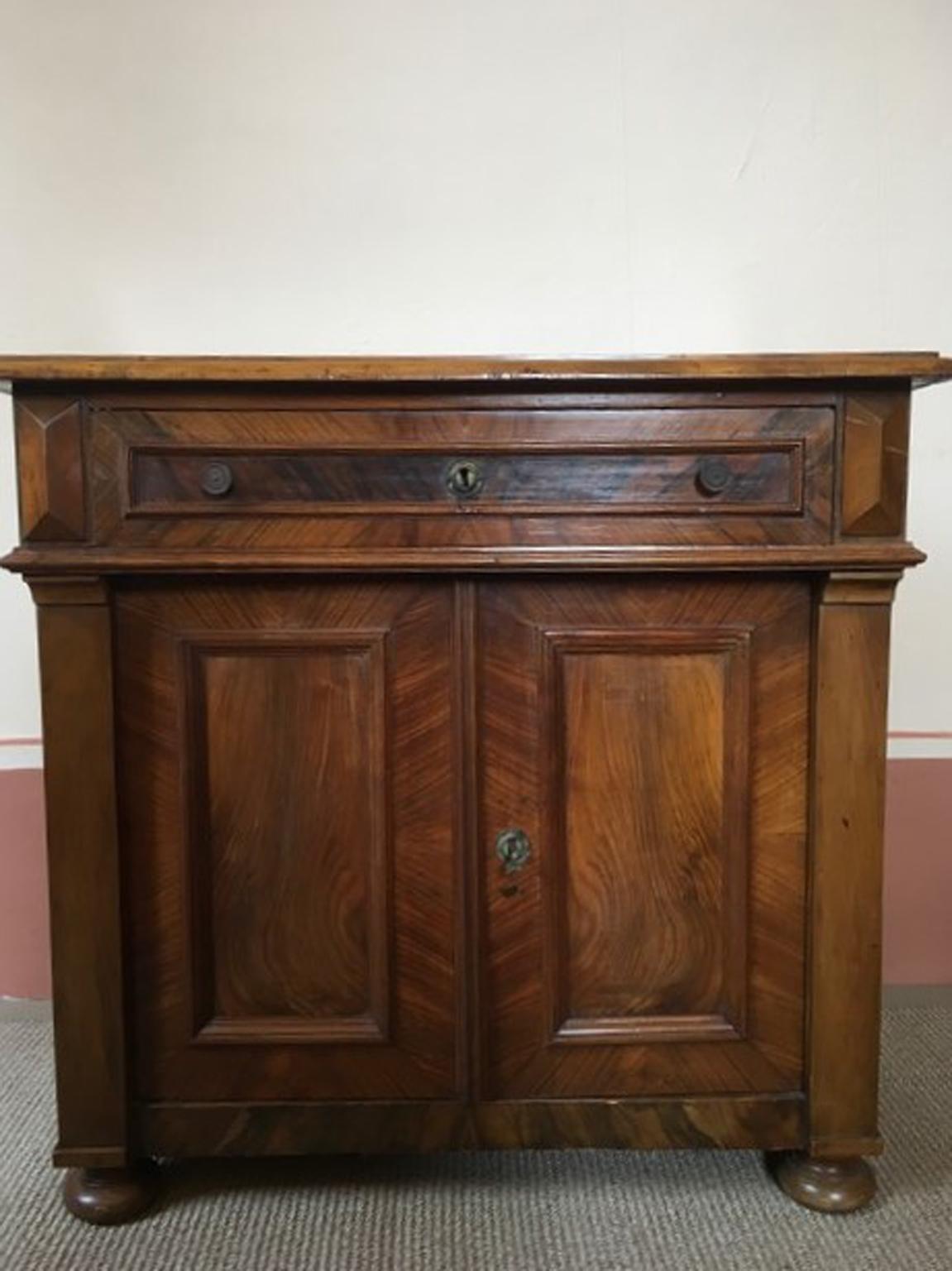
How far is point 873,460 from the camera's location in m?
0.98

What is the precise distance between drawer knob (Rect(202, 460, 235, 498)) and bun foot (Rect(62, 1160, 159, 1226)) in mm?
707

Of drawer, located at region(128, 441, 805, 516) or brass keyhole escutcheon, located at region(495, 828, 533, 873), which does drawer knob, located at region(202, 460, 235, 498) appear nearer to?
drawer, located at region(128, 441, 805, 516)

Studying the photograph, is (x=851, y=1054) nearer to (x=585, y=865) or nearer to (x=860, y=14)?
(x=585, y=865)

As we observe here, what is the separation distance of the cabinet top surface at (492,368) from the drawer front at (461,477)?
0.12 ft

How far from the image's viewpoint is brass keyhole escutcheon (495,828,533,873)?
3.38 feet

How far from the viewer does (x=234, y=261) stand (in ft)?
4.78

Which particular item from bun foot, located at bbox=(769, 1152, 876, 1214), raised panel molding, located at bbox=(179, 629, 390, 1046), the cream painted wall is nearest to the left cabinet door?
raised panel molding, located at bbox=(179, 629, 390, 1046)

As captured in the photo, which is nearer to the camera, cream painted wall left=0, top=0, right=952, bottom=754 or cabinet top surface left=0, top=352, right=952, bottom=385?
cabinet top surface left=0, top=352, right=952, bottom=385

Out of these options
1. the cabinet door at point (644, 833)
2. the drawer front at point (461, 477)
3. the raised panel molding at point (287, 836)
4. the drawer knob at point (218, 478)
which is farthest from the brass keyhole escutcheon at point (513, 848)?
the drawer knob at point (218, 478)

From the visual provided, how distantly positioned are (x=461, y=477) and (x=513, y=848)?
370 millimetres

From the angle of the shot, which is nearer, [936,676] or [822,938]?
[822,938]

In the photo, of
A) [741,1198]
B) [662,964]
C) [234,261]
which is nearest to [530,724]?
[662,964]

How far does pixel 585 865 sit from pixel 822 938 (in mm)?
245

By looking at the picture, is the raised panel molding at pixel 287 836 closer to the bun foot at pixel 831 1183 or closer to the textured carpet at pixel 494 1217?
the textured carpet at pixel 494 1217
